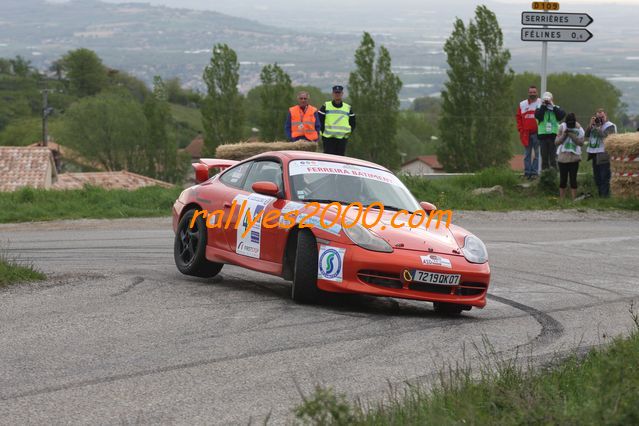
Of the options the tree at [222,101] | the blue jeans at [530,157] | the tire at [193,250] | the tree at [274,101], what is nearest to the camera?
the tire at [193,250]

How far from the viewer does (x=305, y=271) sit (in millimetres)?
9789

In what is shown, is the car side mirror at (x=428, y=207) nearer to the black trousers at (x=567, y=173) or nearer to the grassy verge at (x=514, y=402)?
the grassy verge at (x=514, y=402)

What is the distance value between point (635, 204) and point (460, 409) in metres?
17.4

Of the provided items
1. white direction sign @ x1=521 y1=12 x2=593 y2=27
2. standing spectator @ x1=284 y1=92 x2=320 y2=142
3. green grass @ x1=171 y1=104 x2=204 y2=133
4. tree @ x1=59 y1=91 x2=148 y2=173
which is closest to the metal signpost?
white direction sign @ x1=521 y1=12 x2=593 y2=27

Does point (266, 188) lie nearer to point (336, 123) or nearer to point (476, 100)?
point (336, 123)

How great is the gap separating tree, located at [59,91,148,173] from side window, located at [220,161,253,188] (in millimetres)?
114589

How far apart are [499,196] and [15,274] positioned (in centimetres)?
1372

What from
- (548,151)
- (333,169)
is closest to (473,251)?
(333,169)

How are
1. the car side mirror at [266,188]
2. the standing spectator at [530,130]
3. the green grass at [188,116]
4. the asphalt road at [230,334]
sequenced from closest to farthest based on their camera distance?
the asphalt road at [230,334] < the car side mirror at [266,188] < the standing spectator at [530,130] < the green grass at [188,116]

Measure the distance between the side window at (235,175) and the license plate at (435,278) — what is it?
8.86 ft

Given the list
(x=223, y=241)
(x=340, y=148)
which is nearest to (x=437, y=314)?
(x=223, y=241)

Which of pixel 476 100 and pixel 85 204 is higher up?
pixel 85 204

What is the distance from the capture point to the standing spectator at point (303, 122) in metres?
21.7

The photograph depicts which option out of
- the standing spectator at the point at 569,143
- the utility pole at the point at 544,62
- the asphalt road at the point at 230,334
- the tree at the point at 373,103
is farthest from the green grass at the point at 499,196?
the tree at the point at 373,103
